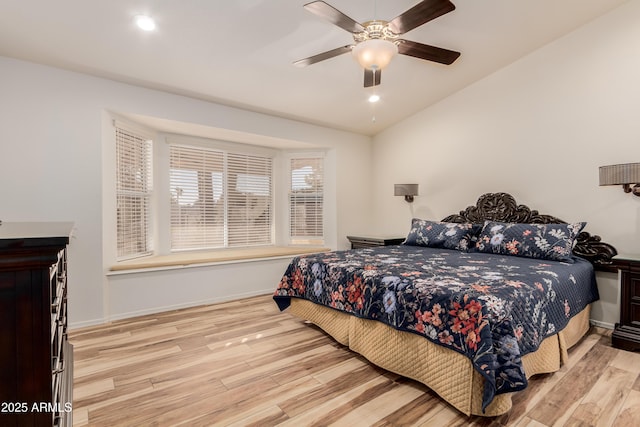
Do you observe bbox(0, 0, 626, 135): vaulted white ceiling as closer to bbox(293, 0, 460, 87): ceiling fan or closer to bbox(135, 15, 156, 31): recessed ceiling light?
bbox(135, 15, 156, 31): recessed ceiling light

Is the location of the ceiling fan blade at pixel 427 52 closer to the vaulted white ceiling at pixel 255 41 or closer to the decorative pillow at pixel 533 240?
the vaulted white ceiling at pixel 255 41

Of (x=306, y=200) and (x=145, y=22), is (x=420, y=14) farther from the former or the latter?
(x=306, y=200)

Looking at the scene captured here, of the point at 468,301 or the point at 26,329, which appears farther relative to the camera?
the point at 468,301

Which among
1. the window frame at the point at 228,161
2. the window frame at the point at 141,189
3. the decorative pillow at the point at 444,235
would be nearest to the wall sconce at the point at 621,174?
the decorative pillow at the point at 444,235

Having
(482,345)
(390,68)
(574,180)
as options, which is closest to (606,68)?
(574,180)

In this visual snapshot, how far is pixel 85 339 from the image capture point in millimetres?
2736

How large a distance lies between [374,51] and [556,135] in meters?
2.51

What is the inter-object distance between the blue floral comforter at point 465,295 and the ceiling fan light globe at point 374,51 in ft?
4.97

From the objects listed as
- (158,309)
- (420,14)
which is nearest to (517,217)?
(420,14)

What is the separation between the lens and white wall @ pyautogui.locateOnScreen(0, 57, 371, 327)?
271cm

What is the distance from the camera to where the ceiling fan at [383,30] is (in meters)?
1.89

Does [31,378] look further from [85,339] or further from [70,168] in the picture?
[70,168]

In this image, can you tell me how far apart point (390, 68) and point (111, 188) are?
3.28 meters

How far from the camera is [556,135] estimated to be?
3312 mm
